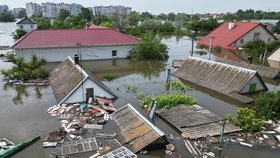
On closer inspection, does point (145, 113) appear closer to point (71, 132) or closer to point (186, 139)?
point (186, 139)

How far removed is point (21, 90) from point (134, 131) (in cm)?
1297

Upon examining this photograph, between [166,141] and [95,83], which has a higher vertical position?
[95,83]

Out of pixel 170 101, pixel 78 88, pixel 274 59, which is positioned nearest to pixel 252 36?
pixel 274 59

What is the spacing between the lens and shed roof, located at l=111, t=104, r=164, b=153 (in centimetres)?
1103

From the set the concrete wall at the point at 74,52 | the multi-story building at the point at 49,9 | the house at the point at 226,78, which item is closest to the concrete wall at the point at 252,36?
the concrete wall at the point at 74,52

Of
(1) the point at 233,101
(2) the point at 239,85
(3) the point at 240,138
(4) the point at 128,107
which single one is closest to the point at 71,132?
(4) the point at 128,107

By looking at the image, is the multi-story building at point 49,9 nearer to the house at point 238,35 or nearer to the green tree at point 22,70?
the house at point 238,35

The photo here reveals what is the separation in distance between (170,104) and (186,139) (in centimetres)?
426

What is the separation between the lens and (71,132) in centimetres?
1270

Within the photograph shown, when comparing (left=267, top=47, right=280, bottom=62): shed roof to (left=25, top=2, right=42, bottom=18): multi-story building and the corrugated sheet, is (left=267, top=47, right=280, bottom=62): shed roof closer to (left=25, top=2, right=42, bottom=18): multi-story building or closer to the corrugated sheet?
the corrugated sheet

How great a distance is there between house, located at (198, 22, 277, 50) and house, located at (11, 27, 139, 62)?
1812cm

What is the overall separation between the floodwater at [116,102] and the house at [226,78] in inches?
25.6

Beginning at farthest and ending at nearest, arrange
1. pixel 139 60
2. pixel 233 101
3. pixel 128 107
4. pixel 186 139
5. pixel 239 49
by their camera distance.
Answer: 1. pixel 239 49
2. pixel 139 60
3. pixel 233 101
4. pixel 128 107
5. pixel 186 139

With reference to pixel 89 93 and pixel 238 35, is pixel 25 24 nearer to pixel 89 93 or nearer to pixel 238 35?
pixel 238 35
